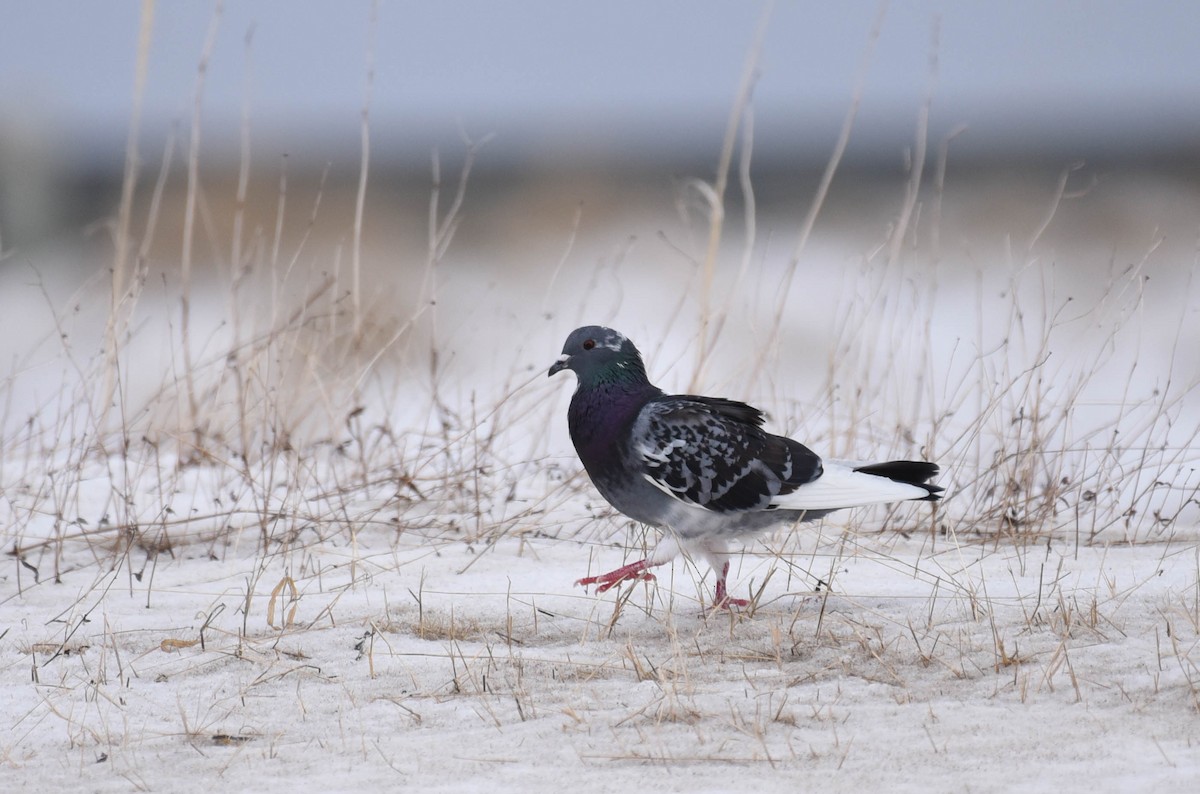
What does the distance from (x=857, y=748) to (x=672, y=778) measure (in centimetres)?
39

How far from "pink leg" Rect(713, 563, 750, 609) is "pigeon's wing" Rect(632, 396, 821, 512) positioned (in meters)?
0.20

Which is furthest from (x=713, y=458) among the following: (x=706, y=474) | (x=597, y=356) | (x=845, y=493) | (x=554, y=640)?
(x=554, y=640)

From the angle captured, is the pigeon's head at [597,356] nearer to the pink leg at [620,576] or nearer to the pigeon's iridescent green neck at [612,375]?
the pigeon's iridescent green neck at [612,375]

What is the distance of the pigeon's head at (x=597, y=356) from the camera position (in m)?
3.98

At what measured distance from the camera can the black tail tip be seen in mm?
3805

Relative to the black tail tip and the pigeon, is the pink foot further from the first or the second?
the black tail tip

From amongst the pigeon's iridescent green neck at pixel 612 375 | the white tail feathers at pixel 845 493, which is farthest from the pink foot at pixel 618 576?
the pigeon's iridescent green neck at pixel 612 375

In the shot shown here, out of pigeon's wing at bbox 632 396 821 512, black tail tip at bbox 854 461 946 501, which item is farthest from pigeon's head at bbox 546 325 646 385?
black tail tip at bbox 854 461 946 501

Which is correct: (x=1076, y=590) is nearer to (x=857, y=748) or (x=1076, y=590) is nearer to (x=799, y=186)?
(x=857, y=748)

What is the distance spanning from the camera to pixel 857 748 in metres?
2.55

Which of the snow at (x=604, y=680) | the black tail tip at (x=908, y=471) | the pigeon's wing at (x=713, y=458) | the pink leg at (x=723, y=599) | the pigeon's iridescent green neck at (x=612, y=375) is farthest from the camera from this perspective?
the pigeon's iridescent green neck at (x=612, y=375)

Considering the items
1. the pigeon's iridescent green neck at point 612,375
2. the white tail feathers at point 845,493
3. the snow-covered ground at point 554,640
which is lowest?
the snow-covered ground at point 554,640

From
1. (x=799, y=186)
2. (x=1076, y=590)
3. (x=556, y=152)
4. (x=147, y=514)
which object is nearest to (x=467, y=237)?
(x=556, y=152)

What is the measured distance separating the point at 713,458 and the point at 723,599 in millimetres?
423
